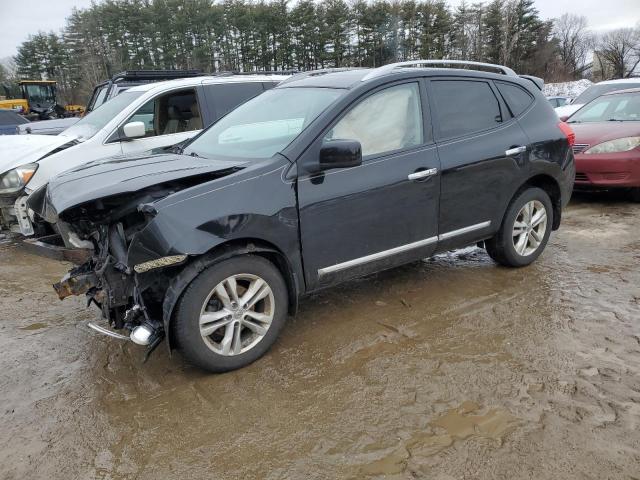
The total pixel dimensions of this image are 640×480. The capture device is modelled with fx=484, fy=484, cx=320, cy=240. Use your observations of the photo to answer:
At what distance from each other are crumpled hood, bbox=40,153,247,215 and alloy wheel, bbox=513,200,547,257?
2733mm

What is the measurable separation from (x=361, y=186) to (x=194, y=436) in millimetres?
1907

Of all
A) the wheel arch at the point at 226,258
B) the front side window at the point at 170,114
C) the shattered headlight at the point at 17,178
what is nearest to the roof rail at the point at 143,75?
the front side window at the point at 170,114

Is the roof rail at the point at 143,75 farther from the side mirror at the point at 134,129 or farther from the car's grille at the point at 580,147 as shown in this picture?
the car's grille at the point at 580,147

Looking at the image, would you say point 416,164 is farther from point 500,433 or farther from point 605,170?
point 605,170

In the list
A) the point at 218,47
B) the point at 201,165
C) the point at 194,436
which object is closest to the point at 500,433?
the point at 194,436

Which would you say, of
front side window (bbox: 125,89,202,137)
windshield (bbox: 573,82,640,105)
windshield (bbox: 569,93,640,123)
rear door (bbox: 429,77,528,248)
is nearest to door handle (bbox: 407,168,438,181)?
rear door (bbox: 429,77,528,248)

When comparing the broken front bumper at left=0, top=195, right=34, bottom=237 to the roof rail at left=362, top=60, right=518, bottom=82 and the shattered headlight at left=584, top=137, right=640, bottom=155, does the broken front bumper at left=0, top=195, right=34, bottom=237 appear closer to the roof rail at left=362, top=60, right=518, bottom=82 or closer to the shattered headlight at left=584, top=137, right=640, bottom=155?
the roof rail at left=362, top=60, right=518, bottom=82

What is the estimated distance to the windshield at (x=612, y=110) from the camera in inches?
303

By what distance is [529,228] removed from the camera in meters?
4.58

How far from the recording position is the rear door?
389 centimetres

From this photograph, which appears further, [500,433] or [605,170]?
[605,170]

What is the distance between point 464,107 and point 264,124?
1682 mm

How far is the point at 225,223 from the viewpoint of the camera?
2.88 meters

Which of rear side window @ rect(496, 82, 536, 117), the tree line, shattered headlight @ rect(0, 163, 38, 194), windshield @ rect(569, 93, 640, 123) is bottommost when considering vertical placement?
shattered headlight @ rect(0, 163, 38, 194)
